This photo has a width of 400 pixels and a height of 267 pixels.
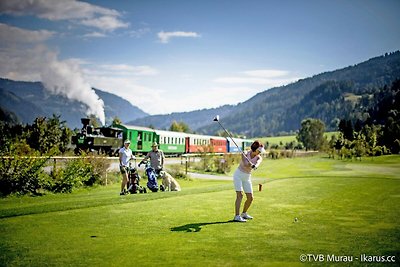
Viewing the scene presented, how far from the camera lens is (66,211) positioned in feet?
31.4

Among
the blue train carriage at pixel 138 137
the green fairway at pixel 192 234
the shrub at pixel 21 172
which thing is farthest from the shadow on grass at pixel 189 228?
the blue train carriage at pixel 138 137

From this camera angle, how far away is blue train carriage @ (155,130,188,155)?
4405cm

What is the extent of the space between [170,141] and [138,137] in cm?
730

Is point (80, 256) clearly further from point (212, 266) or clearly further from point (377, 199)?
point (377, 199)

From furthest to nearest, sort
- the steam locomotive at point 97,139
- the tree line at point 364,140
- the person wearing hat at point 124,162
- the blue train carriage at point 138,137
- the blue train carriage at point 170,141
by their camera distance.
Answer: the tree line at point 364,140, the blue train carriage at point 170,141, the blue train carriage at point 138,137, the steam locomotive at point 97,139, the person wearing hat at point 124,162

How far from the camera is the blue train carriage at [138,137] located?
127 ft

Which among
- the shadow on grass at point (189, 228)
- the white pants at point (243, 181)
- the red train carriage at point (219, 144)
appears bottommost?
the shadow on grass at point (189, 228)

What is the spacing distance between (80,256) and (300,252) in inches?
129

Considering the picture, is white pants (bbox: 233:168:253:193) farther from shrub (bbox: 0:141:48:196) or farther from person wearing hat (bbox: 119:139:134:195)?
shrub (bbox: 0:141:48:196)

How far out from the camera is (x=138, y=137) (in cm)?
4050

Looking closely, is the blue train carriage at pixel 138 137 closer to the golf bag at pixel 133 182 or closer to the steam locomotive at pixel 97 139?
the steam locomotive at pixel 97 139

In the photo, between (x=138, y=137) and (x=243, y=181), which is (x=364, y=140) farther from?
(x=243, y=181)

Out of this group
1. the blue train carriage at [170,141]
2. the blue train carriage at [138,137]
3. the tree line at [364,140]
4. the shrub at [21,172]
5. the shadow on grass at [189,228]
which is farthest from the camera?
the tree line at [364,140]

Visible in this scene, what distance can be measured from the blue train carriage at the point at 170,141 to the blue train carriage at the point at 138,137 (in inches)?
42.7
